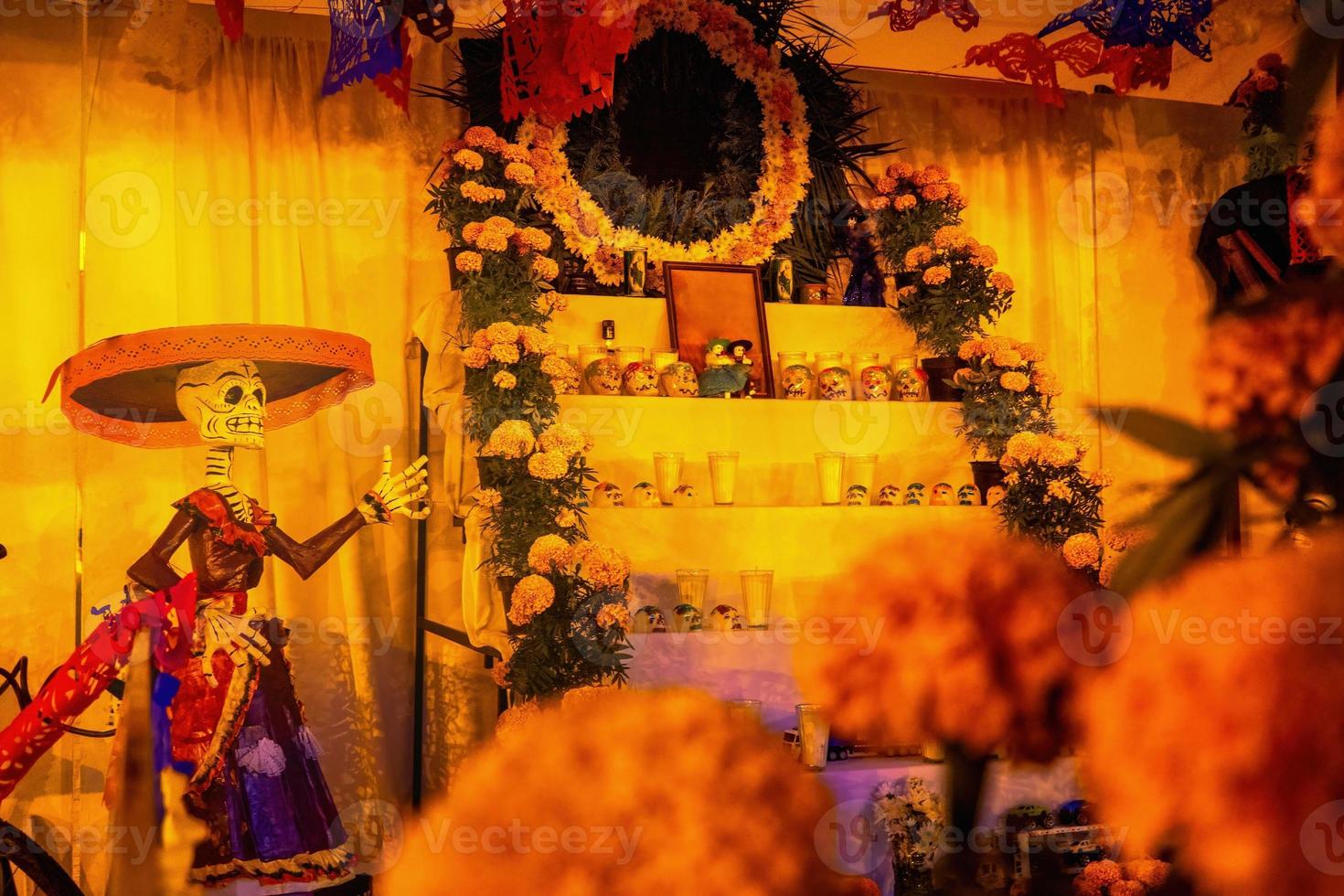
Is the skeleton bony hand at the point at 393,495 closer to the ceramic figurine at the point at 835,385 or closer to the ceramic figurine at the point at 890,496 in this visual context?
the ceramic figurine at the point at 835,385

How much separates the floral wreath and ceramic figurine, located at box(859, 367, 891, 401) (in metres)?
0.51

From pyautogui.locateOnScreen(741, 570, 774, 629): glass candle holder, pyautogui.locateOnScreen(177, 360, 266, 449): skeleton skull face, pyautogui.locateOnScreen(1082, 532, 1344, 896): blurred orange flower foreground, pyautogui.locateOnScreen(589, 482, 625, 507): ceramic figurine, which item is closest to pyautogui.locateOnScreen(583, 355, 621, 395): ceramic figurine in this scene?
pyautogui.locateOnScreen(589, 482, 625, 507): ceramic figurine

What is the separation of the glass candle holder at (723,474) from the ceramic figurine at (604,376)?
36cm

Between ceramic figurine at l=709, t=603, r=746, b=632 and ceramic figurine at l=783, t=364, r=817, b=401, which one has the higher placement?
ceramic figurine at l=783, t=364, r=817, b=401

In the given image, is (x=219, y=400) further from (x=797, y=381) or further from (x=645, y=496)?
(x=797, y=381)

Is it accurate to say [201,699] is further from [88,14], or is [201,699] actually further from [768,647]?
[88,14]

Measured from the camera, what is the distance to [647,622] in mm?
3430

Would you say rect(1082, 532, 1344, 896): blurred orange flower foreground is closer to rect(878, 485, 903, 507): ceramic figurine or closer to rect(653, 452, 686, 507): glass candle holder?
rect(653, 452, 686, 507): glass candle holder

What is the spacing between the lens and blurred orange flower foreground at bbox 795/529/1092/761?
587 millimetres

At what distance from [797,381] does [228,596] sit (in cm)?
184

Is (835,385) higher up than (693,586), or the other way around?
(835,385)

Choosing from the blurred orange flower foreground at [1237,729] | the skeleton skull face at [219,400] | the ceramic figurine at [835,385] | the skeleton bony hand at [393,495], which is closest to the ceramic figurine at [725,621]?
the ceramic figurine at [835,385]

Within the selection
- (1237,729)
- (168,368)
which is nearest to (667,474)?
(168,368)

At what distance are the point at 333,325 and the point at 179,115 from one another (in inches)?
33.5
